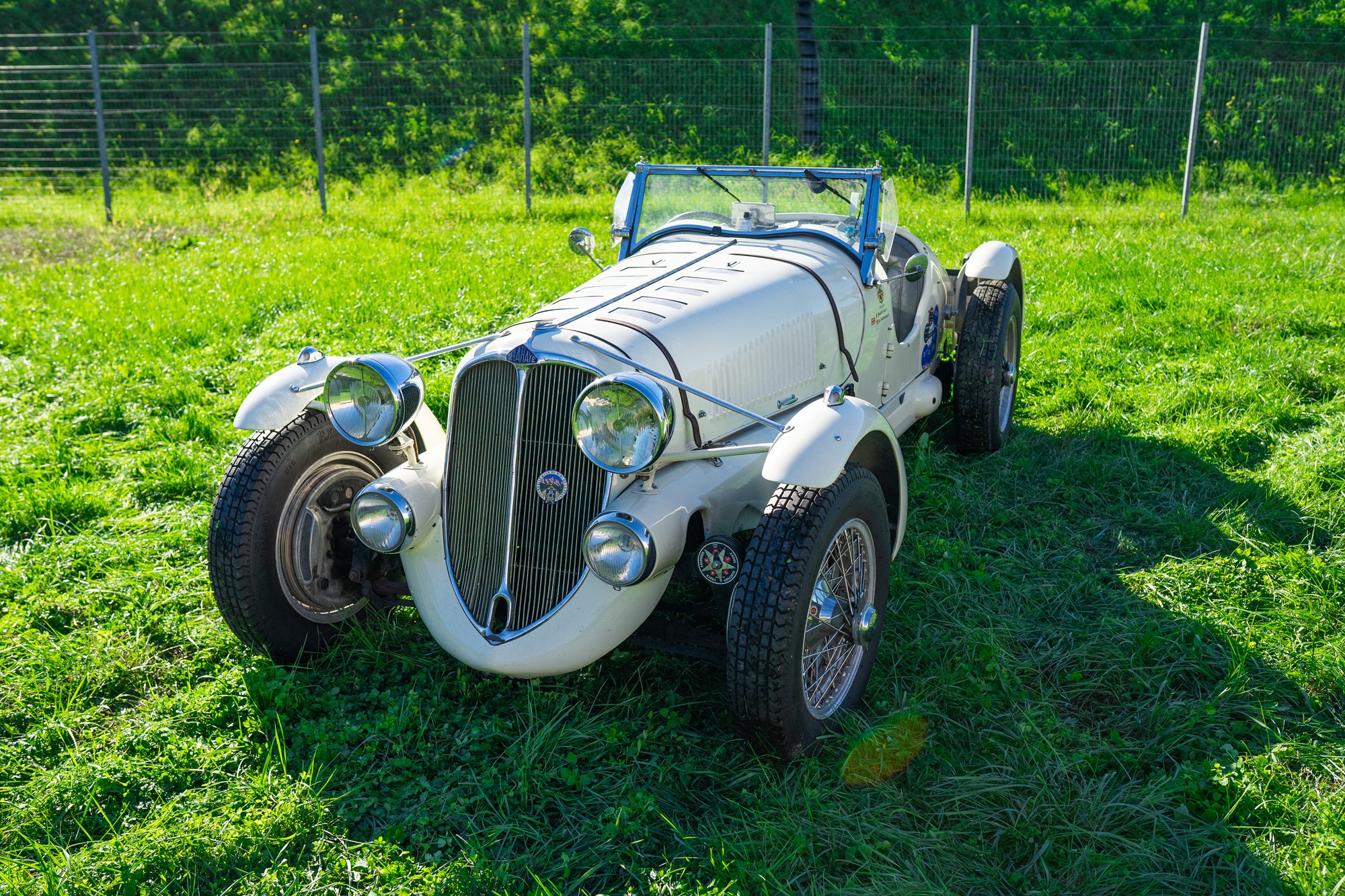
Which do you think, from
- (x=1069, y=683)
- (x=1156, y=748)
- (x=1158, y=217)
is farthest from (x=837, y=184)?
(x=1158, y=217)

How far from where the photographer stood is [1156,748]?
10.4ft

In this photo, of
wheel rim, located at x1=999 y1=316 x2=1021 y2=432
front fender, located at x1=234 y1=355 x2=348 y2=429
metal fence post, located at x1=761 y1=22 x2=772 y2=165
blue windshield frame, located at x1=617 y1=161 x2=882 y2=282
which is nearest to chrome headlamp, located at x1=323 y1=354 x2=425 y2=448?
front fender, located at x1=234 y1=355 x2=348 y2=429

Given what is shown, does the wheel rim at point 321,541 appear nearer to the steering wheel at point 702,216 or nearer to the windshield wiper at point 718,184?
the steering wheel at point 702,216

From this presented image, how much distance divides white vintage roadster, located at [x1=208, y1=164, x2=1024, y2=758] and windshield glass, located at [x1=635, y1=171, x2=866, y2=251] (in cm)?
65

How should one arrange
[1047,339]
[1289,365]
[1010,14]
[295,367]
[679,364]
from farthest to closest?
[1010,14], [1047,339], [1289,365], [295,367], [679,364]

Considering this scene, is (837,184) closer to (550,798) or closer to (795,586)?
(795,586)

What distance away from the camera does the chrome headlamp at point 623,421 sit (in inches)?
117

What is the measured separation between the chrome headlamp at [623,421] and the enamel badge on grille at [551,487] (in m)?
0.19

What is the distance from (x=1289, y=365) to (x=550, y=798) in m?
5.16

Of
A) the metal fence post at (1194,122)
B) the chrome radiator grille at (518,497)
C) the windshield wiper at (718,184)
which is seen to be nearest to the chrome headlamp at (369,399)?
the chrome radiator grille at (518,497)

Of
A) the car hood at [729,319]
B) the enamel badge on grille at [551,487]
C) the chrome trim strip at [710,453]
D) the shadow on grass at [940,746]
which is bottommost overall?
the shadow on grass at [940,746]

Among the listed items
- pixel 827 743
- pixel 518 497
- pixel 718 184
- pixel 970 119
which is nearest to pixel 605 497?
pixel 518 497

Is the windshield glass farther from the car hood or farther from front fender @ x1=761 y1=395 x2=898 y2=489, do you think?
front fender @ x1=761 y1=395 x2=898 y2=489

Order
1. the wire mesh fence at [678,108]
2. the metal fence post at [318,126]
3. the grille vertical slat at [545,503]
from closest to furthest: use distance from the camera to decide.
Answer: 1. the grille vertical slat at [545,503]
2. the metal fence post at [318,126]
3. the wire mesh fence at [678,108]
